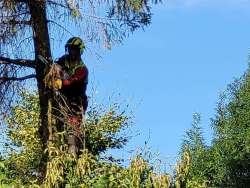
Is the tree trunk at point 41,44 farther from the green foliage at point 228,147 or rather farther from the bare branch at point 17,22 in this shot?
the green foliage at point 228,147

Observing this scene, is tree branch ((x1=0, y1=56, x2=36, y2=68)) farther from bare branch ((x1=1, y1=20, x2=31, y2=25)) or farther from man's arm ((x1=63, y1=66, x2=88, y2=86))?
man's arm ((x1=63, y1=66, x2=88, y2=86))

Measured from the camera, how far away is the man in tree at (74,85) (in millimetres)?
10312

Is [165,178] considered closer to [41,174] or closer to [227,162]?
[41,174]

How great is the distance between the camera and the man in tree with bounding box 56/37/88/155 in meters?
10.3

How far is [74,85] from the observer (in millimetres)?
10461

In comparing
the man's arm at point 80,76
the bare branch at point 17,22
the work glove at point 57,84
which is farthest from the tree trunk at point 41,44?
the man's arm at point 80,76

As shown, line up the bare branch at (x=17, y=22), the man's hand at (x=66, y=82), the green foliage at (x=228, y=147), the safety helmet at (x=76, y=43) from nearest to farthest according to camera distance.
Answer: the man's hand at (x=66, y=82)
the safety helmet at (x=76, y=43)
the bare branch at (x=17, y=22)
the green foliage at (x=228, y=147)

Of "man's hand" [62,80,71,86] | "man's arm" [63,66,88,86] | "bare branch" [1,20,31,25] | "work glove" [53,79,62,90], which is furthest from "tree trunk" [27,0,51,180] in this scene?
"man's arm" [63,66,88,86]

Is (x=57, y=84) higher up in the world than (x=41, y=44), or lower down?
lower down

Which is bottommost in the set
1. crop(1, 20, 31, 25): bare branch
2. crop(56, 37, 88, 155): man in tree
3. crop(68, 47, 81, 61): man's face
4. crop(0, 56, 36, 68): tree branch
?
crop(56, 37, 88, 155): man in tree

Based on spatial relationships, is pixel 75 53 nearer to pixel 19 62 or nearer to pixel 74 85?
pixel 74 85

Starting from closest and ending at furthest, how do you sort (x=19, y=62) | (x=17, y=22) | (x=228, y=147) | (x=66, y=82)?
(x=66, y=82) < (x=17, y=22) < (x=19, y=62) < (x=228, y=147)

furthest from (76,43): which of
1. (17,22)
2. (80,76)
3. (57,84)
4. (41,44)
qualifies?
(17,22)

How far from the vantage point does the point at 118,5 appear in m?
11.4
